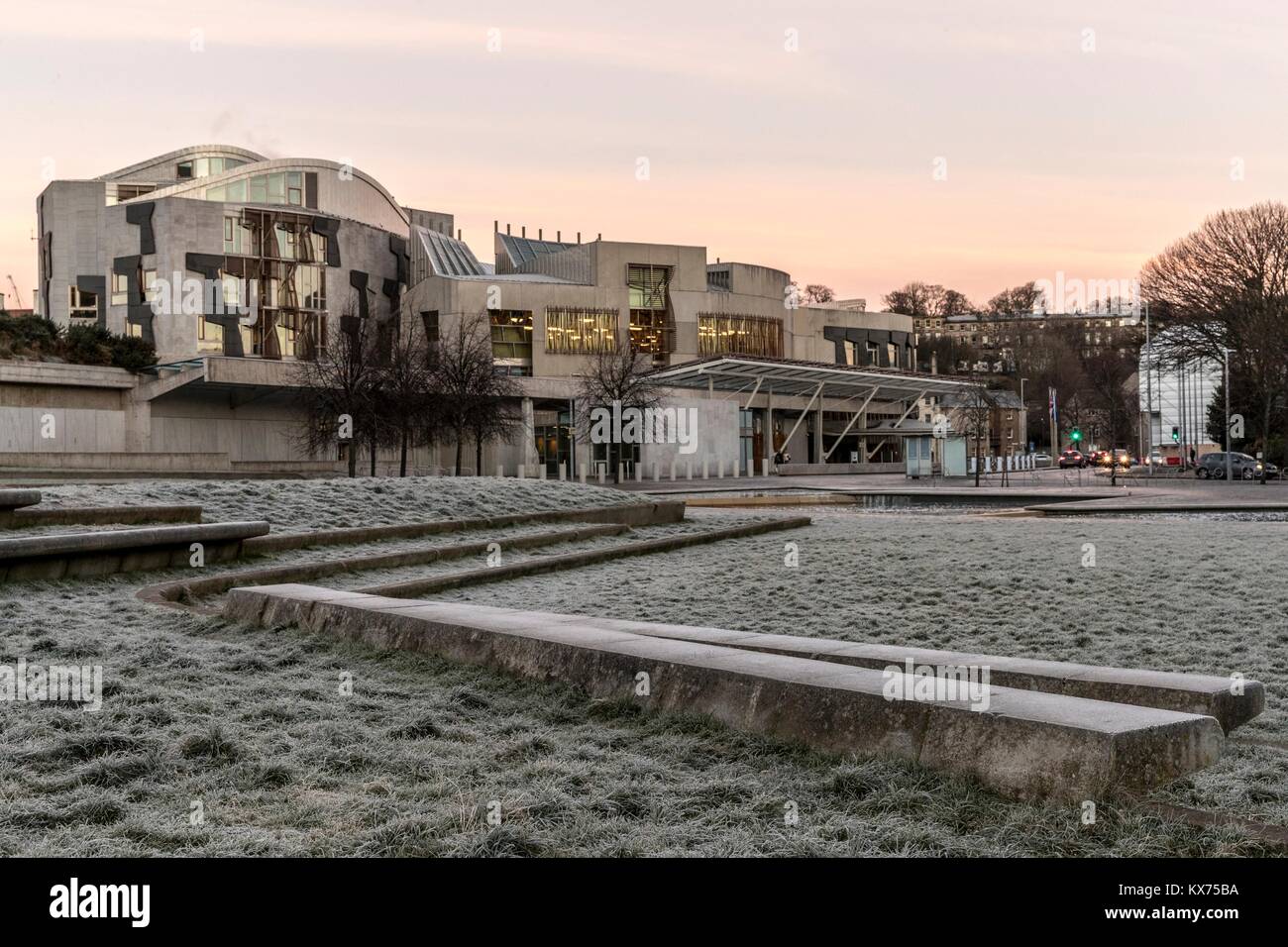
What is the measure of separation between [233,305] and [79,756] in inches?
2925

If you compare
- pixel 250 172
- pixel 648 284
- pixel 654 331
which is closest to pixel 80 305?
pixel 250 172

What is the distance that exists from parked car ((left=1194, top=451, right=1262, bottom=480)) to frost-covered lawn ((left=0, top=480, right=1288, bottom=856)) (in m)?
49.4

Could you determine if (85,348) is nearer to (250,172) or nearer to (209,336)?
(209,336)

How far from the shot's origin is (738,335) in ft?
278

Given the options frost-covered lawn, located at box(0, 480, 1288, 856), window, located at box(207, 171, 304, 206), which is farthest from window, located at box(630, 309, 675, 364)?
frost-covered lawn, located at box(0, 480, 1288, 856)

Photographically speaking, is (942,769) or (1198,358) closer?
(942,769)

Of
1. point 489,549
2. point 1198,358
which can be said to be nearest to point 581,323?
point 1198,358

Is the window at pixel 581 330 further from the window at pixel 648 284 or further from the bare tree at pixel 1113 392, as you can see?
the bare tree at pixel 1113 392

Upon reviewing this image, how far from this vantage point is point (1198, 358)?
5434 cm

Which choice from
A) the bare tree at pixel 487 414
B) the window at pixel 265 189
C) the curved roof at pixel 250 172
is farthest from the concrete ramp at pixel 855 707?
the window at pixel 265 189

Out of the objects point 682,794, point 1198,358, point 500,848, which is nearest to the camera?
point 500,848

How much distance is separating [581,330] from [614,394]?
973 inches

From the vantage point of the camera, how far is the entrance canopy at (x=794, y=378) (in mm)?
63344
